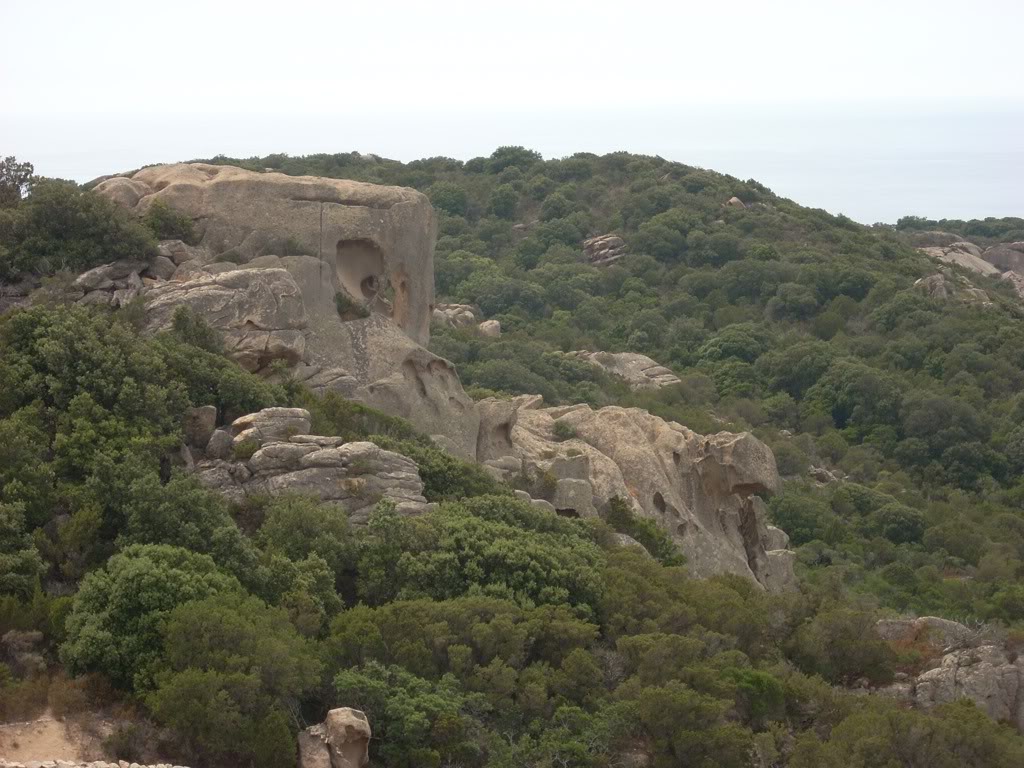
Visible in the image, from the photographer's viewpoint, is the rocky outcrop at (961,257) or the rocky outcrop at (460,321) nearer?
the rocky outcrop at (460,321)

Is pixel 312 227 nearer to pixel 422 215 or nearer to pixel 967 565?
pixel 422 215

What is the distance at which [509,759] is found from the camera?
58.2 feet

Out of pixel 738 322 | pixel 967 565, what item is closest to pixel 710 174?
pixel 738 322


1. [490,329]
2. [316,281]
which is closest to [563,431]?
[316,281]

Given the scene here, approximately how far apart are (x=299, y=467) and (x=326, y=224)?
700 centimetres

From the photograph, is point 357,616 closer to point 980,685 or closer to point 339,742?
point 339,742

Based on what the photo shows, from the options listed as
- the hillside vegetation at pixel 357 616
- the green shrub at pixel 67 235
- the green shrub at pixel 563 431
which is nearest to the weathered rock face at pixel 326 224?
the green shrub at pixel 67 235

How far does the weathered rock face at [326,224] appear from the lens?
1113 inches

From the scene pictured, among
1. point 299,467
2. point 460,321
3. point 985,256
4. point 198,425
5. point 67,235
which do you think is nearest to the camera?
point 299,467

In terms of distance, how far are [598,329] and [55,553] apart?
43068mm

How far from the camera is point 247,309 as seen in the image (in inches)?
1028

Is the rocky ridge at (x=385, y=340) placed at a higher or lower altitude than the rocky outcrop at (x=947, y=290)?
higher

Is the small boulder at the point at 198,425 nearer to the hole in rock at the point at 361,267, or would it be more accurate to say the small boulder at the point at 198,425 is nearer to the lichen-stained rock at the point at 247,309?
the lichen-stained rock at the point at 247,309

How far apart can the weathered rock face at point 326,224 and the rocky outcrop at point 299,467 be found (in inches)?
206
